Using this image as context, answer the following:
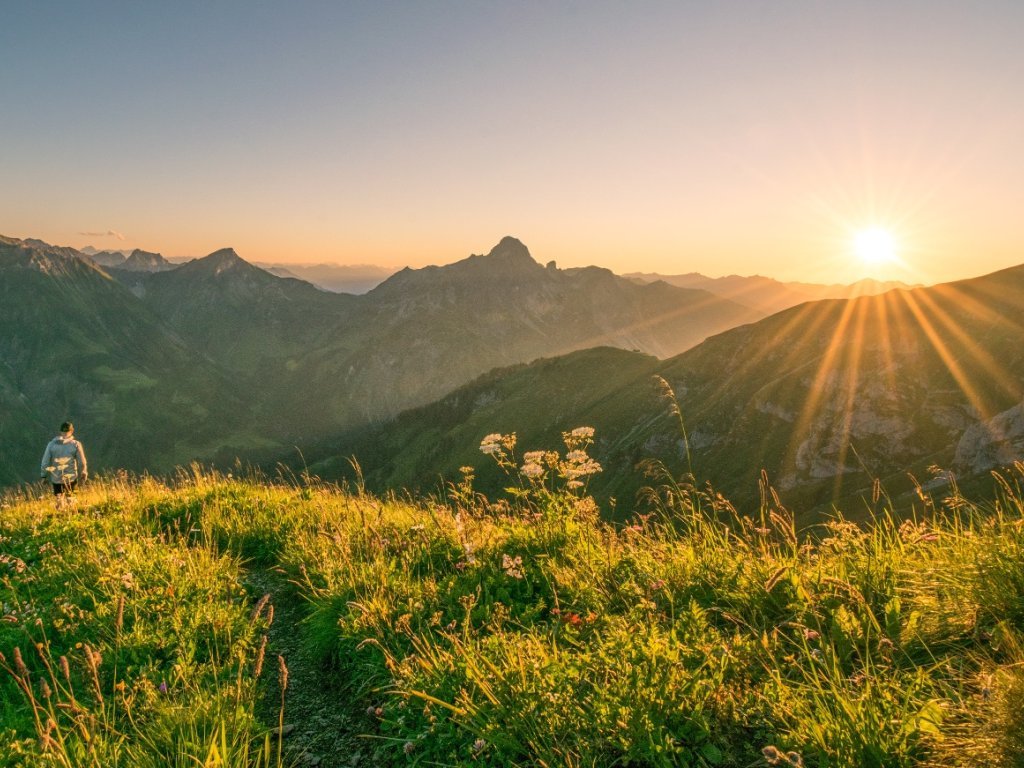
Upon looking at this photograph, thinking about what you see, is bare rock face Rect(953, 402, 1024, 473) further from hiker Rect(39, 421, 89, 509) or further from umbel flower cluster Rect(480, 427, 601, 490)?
hiker Rect(39, 421, 89, 509)

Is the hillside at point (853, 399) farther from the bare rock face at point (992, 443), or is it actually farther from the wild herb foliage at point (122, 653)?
the wild herb foliage at point (122, 653)

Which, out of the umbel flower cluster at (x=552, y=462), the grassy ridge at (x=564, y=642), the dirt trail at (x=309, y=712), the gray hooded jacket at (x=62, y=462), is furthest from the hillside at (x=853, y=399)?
the dirt trail at (x=309, y=712)

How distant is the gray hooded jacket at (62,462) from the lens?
1383cm

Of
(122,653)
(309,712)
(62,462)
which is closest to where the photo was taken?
(309,712)

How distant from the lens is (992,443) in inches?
2867

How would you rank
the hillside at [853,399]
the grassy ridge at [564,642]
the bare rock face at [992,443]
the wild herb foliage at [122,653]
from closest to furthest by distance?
1. the grassy ridge at [564,642]
2. the wild herb foliage at [122,653]
3. the bare rock face at [992,443]
4. the hillside at [853,399]

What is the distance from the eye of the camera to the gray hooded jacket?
45.4 ft

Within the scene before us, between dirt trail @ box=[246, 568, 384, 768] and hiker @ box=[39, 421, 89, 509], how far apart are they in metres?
9.91

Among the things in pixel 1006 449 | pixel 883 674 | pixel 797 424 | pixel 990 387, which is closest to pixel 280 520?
pixel 883 674

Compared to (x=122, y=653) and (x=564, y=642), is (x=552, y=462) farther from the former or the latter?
(x=122, y=653)

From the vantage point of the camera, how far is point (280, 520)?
9.91m

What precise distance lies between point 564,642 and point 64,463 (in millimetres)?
14134

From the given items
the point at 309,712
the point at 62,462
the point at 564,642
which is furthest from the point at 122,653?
the point at 62,462

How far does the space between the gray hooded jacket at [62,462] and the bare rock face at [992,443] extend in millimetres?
88762
